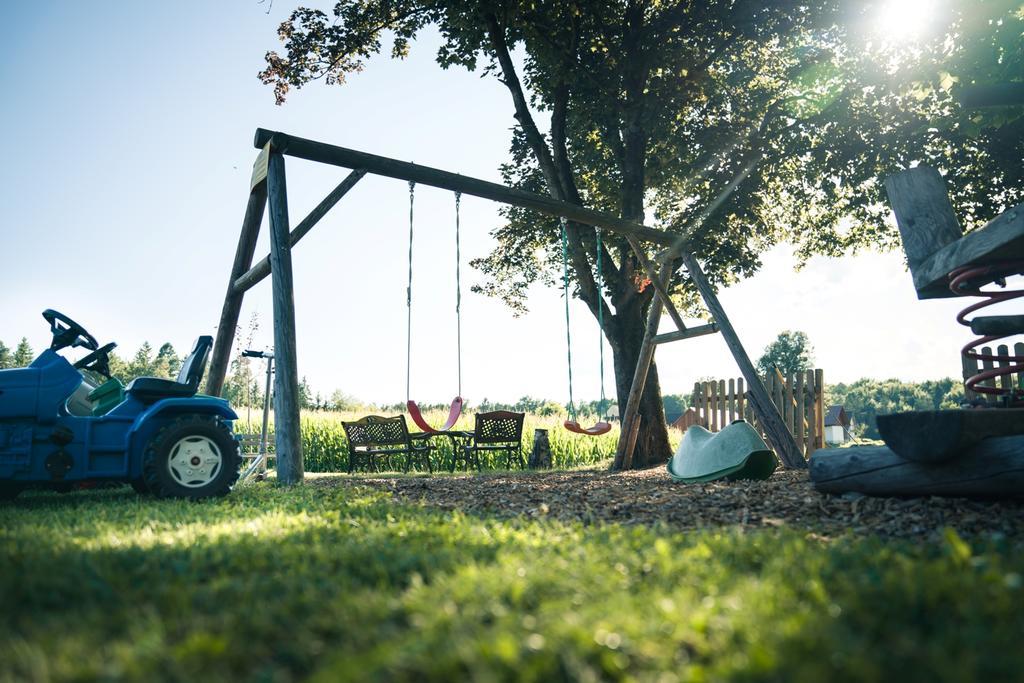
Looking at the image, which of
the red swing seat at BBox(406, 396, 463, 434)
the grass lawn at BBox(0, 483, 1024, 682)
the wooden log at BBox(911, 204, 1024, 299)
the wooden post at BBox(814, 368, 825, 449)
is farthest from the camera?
the wooden post at BBox(814, 368, 825, 449)

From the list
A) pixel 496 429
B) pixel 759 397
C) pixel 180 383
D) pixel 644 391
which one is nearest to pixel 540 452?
pixel 496 429

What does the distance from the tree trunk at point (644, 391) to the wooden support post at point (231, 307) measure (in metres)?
6.47

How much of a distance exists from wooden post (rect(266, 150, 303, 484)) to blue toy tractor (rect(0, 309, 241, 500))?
56cm

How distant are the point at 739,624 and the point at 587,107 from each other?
37.3ft

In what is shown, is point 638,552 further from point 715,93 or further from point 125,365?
point 125,365

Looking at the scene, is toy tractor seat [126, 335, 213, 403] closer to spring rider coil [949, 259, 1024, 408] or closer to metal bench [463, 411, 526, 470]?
spring rider coil [949, 259, 1024, 408]

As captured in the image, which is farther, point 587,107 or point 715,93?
point 715,93

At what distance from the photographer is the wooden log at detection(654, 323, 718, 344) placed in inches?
358

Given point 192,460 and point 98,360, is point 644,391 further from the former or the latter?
point 98,360

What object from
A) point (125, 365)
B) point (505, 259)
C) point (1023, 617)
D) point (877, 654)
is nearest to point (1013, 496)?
point (1023, 617)

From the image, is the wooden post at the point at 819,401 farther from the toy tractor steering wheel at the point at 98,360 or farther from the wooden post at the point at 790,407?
the toy tractor steering wheel at the point at 98,360

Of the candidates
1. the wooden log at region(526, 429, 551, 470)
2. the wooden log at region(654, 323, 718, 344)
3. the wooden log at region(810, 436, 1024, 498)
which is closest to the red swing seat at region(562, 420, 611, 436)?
the wooden log at region(654, 323, 718, 344)

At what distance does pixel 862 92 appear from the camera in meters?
12.6

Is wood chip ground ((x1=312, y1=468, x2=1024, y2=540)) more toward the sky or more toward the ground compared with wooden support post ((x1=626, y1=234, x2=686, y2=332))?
more toward the ground
